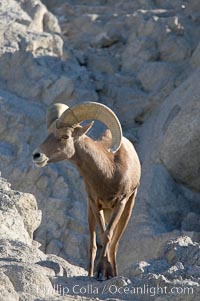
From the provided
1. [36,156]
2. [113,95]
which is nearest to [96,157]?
[36,156]

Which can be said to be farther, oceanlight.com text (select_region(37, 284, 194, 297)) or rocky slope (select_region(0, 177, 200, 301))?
oceanlight.com text (select_region(37, 284, 194, 297))

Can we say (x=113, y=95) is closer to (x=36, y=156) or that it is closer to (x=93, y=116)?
(x=93, y=116)

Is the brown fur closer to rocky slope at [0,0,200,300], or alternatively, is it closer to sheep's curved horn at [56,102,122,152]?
sheep's curved horn at [56,102,122,152]

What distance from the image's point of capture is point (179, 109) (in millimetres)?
21281

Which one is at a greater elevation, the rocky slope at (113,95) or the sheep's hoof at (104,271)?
the sheep's hoof at (104,271)

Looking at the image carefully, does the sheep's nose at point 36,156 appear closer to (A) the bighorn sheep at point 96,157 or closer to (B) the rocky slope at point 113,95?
(A) the bighorn sheep at point 96,157

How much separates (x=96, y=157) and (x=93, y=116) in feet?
1.94

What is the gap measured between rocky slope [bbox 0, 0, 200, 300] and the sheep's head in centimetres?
389

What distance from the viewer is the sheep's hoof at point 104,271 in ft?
40.9

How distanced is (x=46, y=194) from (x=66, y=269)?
6.91 metres

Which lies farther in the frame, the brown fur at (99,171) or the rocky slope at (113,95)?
the rocky slope at (113,95)

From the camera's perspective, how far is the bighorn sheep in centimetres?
1351

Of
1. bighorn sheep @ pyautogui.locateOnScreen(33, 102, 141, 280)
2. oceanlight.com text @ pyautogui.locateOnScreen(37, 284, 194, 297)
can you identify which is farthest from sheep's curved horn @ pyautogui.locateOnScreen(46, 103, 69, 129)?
oceanlight.com text @ pyautogui.locateOnScreen(37, 284, 194, 297)

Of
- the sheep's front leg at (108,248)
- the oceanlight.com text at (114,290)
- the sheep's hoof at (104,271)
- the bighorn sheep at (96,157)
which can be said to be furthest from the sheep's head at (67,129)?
the oceanlight.com text at (114,290)
